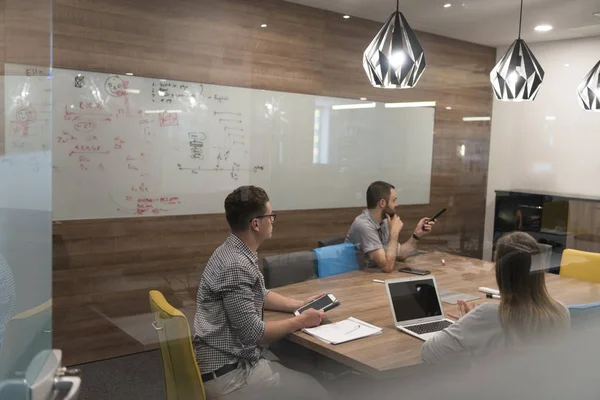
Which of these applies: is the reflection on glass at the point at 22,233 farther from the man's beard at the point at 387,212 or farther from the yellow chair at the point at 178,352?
the man's beard at the point at 387,212

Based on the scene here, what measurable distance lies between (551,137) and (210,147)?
2.92 metres

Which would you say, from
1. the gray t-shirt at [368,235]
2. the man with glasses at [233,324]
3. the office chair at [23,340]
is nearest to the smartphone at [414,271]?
the gray t-shirt at [368,235]

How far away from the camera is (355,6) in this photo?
13.9 feet

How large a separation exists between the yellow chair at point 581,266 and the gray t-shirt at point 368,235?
979 millimetres

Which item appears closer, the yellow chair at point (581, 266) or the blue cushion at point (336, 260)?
the yellow chair at point (581, 266)

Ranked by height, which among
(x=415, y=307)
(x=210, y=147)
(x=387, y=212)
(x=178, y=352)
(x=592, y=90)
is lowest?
(x=178, y=352)

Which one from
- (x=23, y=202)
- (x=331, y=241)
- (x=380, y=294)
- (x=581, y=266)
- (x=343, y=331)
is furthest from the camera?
(x=331, y=241)

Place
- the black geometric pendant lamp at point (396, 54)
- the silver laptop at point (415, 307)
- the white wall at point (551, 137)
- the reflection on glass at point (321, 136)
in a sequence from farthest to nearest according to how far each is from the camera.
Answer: the reflection on glass at point (321, 136), the white wall at point (551, 137), the black geometric pendant lamp at point (396, 54), the silver laptop at point (415, 307)

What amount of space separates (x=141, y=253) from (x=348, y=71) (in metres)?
2.19

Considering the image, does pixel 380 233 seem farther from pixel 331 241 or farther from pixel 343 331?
pixel 343 331

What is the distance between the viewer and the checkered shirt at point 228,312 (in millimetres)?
1978

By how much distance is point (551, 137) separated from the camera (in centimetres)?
476

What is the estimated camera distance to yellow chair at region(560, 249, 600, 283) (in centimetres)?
302

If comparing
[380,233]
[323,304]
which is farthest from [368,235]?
[323,304]
